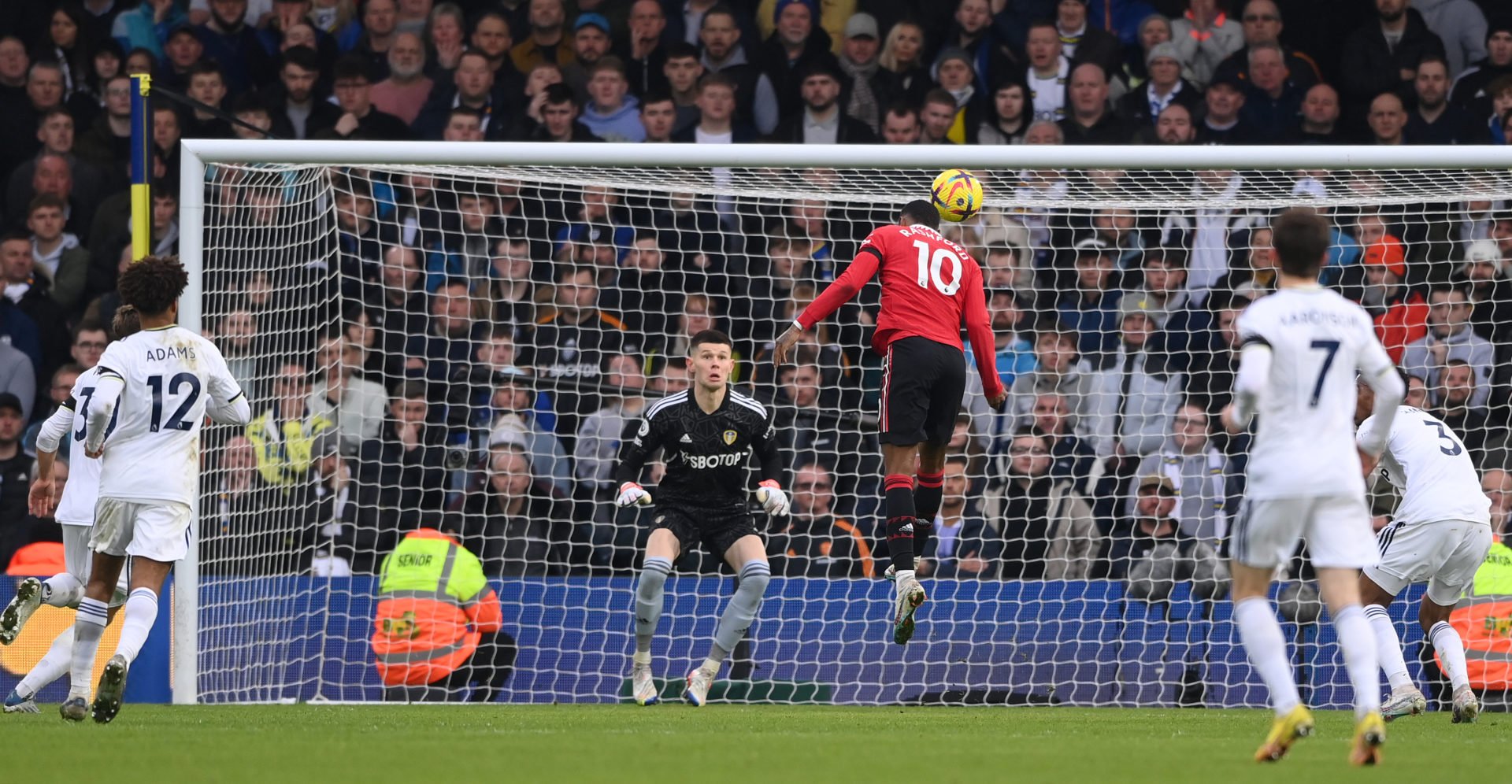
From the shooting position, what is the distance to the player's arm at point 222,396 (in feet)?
26.2

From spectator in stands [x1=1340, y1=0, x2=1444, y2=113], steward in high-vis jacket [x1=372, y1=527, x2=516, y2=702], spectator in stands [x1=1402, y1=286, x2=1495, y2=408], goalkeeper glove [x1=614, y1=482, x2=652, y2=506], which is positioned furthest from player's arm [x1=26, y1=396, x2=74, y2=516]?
spectator in stands [x1=1340, y1=0, x2=1444, y2=113]

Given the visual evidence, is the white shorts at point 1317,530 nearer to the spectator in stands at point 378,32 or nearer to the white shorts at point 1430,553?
the white shorts at point 1430,553

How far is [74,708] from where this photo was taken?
7.65 metres

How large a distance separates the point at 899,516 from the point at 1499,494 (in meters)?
4.75

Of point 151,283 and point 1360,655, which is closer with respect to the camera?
point 1360,655

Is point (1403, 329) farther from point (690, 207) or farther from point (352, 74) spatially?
point (352, 74)

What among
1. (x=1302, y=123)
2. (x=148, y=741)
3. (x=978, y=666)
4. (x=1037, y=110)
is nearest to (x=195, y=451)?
(x=148, y=741)

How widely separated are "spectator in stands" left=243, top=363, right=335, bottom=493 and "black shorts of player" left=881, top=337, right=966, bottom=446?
3920 millimetres

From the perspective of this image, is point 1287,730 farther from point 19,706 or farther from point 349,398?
point 349,398

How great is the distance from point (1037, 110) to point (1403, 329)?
3.19 meters

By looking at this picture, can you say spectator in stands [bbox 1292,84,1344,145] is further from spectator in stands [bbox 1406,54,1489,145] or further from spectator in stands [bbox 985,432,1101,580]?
spectator in stands [bbox 985,432,1101,580]

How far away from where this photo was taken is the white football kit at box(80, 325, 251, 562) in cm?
777

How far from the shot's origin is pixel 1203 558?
11.5 m

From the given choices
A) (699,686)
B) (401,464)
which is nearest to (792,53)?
(401,464)
